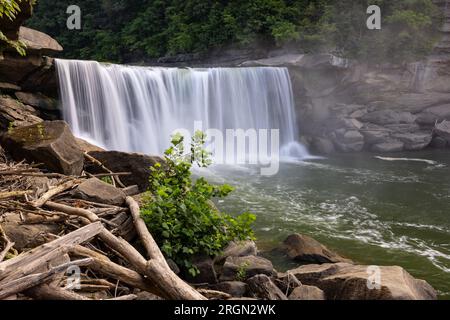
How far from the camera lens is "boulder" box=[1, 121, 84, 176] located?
6223mm

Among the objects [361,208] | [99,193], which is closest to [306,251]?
[99,193]

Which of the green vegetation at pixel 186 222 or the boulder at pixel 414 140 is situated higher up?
the green vegetation at pixel 186 222

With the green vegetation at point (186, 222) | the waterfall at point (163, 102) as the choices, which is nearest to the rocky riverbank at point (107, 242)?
Answer: the green vegetation at point (186, 222)

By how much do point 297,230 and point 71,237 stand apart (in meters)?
5.93

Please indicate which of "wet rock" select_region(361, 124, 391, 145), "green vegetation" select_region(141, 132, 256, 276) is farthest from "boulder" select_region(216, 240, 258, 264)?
"wet rock" select_region(361, 124, 391, 145)

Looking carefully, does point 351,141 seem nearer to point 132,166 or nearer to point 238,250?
point 132,166

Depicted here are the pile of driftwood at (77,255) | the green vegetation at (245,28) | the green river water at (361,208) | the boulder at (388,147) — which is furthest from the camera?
the green vegetation at (245,28)

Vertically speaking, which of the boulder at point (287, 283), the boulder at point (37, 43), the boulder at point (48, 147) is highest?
the boulder at point (37, 43)

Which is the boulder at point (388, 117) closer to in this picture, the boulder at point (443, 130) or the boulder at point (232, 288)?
the boulder at point (443, 130)

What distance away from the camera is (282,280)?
17.2 ft

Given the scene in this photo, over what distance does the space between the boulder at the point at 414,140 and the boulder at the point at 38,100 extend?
15.2 m

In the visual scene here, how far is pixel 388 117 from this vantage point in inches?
803

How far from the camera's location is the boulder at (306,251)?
23.5ft

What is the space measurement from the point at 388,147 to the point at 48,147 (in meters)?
16.7
